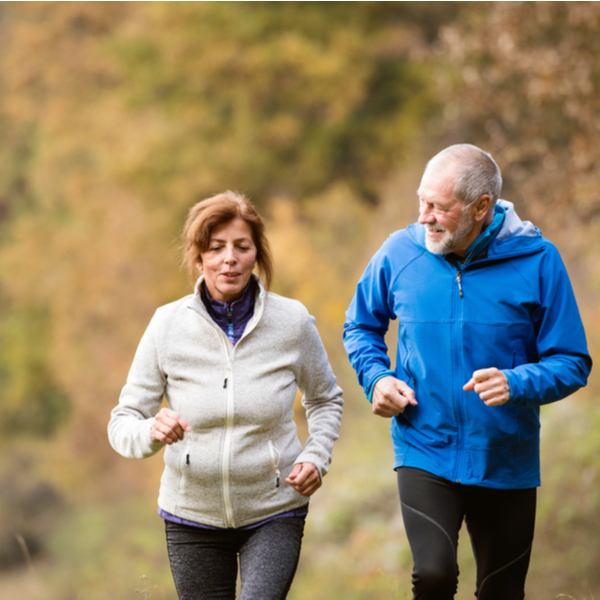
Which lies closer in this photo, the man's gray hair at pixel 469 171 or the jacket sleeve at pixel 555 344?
the jacket sleeve at pixel 555 344

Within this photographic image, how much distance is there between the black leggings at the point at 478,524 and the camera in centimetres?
255

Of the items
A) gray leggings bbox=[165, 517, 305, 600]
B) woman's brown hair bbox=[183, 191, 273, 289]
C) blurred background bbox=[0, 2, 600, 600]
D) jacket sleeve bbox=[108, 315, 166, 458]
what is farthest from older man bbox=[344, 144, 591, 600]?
blurred background bbox=[0, 2, 600, 600]

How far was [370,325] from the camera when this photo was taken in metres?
2.91

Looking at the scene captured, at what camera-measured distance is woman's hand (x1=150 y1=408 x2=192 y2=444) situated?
7.84 feet

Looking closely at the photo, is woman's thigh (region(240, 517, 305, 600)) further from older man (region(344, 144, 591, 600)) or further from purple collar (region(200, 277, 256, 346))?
purple collar (region(200, 277, 256, 346))

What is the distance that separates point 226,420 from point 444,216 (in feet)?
3.11

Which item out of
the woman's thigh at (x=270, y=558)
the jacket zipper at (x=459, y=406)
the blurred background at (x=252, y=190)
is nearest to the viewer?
the woman's thigh at (x=270, y=558)

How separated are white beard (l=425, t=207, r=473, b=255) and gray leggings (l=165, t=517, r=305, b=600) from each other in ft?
3.30

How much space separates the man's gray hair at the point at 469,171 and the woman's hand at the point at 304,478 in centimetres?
98

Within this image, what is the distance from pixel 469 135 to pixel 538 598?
7.99m

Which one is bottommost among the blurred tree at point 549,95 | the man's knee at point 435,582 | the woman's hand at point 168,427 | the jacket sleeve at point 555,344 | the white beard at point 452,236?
the man's knee at point 435,582

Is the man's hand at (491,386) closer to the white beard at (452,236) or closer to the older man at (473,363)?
the older man at (473,363)

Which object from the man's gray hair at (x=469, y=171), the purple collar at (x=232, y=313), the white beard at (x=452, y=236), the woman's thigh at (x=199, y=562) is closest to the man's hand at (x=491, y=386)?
the white beard at (x=452, y=236)

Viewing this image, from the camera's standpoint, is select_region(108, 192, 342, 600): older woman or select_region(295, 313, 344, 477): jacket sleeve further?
select_region(295, 313, 344, 477): jacket sleeve
